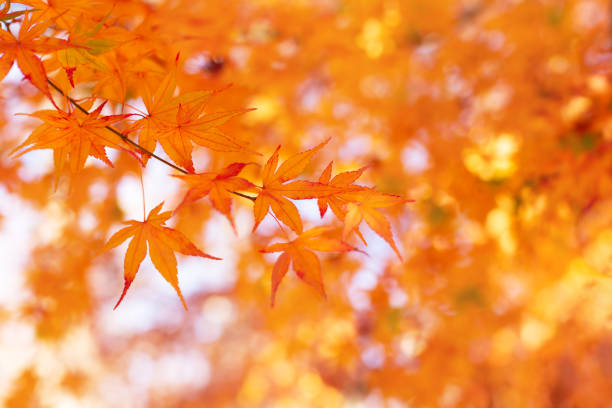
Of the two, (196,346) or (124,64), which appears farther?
(196,346)

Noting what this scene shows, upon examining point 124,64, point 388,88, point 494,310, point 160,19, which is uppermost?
point 388,88

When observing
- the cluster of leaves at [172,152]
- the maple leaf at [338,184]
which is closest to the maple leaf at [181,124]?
the cluster of leaves at [172,152]

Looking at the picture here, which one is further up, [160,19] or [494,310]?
[160,19]

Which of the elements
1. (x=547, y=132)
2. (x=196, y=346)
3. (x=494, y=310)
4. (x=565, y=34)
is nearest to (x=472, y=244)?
(x=494, y=310)

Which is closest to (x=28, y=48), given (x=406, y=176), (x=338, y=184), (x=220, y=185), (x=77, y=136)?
(x=77, y=136)

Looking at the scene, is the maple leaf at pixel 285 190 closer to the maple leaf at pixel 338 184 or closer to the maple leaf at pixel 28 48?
the maple leaf at pixel 338 184

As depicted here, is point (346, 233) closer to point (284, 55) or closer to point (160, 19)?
point (160, 19)

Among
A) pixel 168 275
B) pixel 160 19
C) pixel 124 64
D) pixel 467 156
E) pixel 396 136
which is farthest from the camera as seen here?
pixel 396 136
